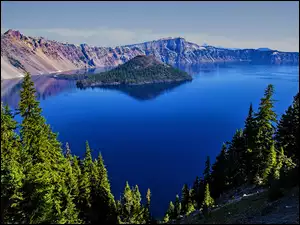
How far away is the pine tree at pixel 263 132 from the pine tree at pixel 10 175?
29.6 metres

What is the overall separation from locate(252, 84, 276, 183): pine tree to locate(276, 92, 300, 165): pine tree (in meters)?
4.34

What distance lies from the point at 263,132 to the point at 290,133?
6.62 meters

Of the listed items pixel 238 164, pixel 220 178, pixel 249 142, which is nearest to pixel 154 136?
pixel 220 178

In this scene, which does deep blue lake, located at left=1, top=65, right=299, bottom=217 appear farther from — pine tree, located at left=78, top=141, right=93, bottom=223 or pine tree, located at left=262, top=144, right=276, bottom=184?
pine tree, located at left=262, top=144, right=276, bottom=184

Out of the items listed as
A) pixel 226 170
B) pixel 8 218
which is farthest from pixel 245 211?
pixel 226 170

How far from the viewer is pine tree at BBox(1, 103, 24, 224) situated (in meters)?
21.0

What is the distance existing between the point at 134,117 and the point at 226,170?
117899 millimetres

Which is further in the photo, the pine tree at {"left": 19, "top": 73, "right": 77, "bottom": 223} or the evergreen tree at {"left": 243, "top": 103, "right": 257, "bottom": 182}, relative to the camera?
the evergreen tree at {"left": 243, "top": 103, "right": 257, "bottom": 182}

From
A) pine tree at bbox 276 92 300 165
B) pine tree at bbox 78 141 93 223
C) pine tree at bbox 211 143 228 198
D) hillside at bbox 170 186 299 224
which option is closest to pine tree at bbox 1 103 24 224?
pine tree at bbox 78 141 93 223

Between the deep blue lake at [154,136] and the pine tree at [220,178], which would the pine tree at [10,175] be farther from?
the deep blue lake at [154,136]

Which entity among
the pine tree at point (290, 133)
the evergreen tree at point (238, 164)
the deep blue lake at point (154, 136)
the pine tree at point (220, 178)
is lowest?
the deep blue lake at point (154, 136)

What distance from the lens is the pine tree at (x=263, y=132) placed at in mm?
36062

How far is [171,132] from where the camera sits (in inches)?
5157

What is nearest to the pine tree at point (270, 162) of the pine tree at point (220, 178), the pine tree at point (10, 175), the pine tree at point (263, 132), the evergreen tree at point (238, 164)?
the pine tree at point (263, 132)
